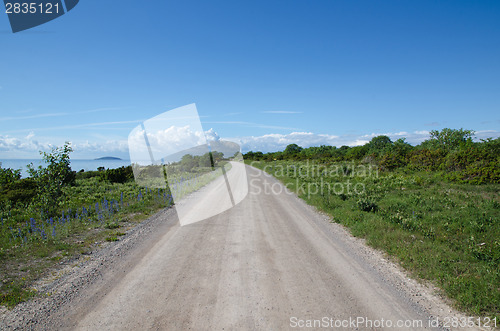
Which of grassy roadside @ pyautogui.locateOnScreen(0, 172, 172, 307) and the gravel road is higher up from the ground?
grassy roadside @ pyautogui.locateOnScreen(0, 172, 172, 307)

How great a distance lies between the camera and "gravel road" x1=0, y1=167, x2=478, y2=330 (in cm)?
433

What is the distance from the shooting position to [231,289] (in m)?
5.29

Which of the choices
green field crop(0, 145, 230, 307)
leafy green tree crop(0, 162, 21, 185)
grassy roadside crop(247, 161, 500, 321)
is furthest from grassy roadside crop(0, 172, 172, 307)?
leafy green tree crop(0, 162, 21, 185)

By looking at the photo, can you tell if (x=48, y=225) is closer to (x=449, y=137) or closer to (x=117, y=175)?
(x=117, y=175)

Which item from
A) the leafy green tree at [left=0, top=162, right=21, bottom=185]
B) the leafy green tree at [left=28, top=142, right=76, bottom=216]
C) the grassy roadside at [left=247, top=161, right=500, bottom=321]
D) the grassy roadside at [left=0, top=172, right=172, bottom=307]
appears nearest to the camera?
the grassy roadside at [left=247, top=161, right=500, bottom=321]

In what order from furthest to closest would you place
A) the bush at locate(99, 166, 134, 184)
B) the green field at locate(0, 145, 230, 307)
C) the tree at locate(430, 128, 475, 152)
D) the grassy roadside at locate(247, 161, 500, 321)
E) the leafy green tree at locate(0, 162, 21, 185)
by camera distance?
the tree at locate(430, 128, 475, 152)
the bush at locate(99, 166, 134, 184)
the leafy green tree at locate(0, 162, 21, 185)
the green field at locate(0, 145, 230, 307)
the grassy roadside at locate(247, 161, 500, 321)

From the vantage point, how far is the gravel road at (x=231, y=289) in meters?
4.33

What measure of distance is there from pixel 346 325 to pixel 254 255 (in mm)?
3275

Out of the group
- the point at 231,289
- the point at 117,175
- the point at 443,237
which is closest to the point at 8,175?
the point at 117,175

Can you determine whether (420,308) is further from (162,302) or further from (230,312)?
(162,302)

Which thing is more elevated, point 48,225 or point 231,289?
point 48,225

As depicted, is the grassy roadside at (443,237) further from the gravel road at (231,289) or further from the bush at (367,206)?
the gravel road at (231,289)

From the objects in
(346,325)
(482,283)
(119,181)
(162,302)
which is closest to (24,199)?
(119,181)

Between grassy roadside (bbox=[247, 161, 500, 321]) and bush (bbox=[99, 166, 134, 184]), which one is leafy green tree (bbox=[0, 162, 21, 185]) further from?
grassy roadside (bbox=[247, 161, 500, 321])
